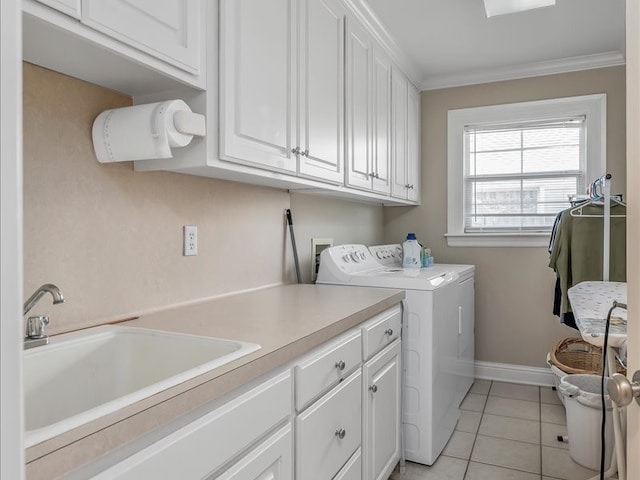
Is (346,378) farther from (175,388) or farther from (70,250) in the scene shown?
(70,250)

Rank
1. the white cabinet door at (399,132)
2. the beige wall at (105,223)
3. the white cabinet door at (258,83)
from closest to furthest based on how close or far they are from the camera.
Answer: the beige wall at (105,223)
the white cabinet door at (258,83)
the white cabinet door at (399,132)

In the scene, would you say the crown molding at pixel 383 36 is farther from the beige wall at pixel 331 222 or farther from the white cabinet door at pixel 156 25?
the white cabinet door at pixel 156 25

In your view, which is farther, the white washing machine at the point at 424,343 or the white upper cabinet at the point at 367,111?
the white upper cabinet at the point at 367,111

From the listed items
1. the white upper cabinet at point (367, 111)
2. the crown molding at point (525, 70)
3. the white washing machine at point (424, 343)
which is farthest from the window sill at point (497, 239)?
the crown molding at point (525, 70)

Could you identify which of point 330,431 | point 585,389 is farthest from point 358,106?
point 585,389

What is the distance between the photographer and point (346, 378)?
1541mm

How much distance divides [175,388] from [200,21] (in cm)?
103

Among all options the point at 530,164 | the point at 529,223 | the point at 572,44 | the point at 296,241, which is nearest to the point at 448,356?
the point at 296,241

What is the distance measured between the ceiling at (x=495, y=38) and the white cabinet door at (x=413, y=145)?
156 millimetres

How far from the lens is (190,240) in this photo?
175cm

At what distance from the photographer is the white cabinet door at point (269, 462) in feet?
3.12

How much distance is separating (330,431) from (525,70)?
3.05 metres

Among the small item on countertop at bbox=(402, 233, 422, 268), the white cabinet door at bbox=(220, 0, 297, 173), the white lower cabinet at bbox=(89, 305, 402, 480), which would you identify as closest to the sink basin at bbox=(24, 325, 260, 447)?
the white lower cabinet at bbox=(89, 305, 402, 480)

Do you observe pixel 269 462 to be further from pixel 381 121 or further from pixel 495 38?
pixel 495 38
